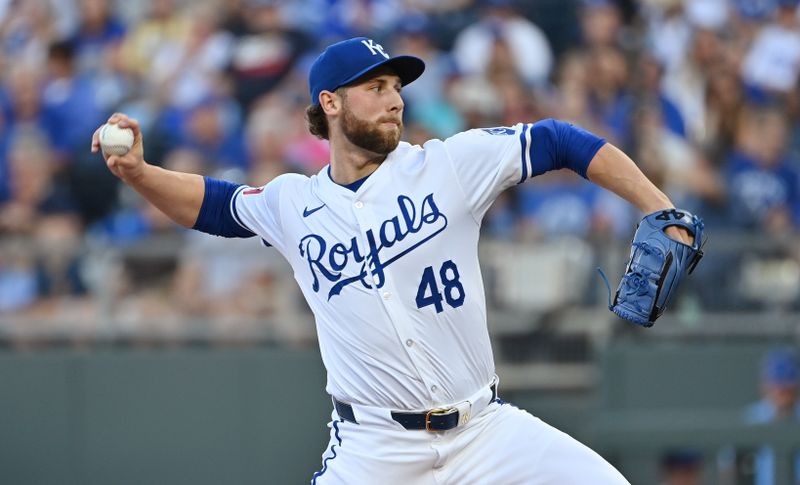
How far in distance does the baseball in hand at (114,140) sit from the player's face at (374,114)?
781 mm

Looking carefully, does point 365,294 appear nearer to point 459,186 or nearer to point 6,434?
point 459,186

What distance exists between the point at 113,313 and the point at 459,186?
14.8 feet

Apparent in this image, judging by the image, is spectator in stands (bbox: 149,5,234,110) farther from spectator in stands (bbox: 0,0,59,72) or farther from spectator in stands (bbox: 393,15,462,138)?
spectator in stands (bbox: 393,15,462,138)

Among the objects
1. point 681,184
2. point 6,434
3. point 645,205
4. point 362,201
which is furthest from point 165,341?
point 645,205

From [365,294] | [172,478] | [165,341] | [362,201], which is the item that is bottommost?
[172,478]

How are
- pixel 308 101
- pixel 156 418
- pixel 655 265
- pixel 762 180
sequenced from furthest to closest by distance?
1. pixel 308 101
2. pixel 762 180
3. pixel 156 418
4. pixel 655 265

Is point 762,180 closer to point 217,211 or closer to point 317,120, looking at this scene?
point 317,120

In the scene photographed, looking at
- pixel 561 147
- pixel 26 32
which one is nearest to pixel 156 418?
pixel 26 32

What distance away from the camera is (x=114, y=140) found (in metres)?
4.71

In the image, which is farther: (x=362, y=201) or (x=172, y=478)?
(x=172, y=478)

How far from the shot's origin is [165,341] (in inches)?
344

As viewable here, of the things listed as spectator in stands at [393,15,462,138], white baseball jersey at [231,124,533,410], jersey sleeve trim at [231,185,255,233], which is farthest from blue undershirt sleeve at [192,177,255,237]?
spectator in stands at [393,15,462,138]

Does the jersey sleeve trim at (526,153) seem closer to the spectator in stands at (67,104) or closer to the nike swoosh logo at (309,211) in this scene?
the nike swoosh logo at (309,211)

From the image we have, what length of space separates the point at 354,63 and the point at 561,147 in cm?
82
